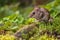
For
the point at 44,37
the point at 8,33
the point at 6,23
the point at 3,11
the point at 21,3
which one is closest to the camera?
the point at 44,37

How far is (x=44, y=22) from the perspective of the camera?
6.43m

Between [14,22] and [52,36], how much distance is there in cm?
161

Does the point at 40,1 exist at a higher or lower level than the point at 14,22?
higher

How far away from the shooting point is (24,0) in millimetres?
17234

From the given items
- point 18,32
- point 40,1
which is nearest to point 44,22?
point 18,32

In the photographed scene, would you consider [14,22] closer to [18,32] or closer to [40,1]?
[18,32]

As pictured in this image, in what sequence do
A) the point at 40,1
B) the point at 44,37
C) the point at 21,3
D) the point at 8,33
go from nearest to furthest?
the point at 44,37 → the point at 8,33 → the point at 40,1 → the point at 21,3

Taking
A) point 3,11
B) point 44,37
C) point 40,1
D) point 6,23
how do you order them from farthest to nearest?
point 3,11 < point 40,1 < point 6,23 < point 44,37

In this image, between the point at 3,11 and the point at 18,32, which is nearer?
the point at 18,32

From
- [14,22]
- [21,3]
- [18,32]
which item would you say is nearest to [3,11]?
[21,3]

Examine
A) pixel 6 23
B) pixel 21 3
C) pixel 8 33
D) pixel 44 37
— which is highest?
pixel 21 3

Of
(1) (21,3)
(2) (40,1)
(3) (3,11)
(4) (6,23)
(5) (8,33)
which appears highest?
(1) (21,3)

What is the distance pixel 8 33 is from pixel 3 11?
29.1 feet

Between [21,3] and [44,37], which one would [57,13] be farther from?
[21,3]
